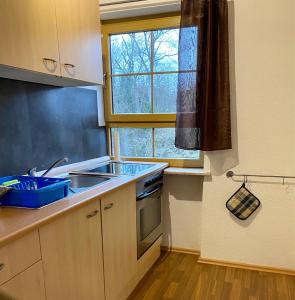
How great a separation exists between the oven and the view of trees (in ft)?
1.29

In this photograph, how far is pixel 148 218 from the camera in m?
2.21

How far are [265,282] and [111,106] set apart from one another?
2.03m

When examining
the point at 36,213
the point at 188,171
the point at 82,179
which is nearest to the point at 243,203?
the point at 188,171

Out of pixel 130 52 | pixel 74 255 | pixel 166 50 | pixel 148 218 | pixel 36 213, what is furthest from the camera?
pixel 130 52

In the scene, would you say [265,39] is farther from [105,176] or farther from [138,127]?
[105,176]

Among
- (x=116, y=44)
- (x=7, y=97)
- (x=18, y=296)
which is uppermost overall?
(x=116, y=44)

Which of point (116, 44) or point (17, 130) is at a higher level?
point (116, 44)

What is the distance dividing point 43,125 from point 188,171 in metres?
1.24

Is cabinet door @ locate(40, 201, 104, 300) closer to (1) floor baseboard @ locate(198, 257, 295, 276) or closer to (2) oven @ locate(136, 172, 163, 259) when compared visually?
(2) oven @ locate(136, 172, 163, 259)

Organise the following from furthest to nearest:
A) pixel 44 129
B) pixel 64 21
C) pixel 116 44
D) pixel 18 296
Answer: pixel 116 44
pixel 44 129
pixel 64 21
pixel 18 296

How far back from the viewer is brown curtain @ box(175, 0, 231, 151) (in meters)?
2.02

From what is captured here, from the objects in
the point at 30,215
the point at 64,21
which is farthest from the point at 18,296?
the point at 64,21

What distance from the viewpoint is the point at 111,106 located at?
267 cm

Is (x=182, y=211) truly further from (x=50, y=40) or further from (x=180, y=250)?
(x=50, y=40)
